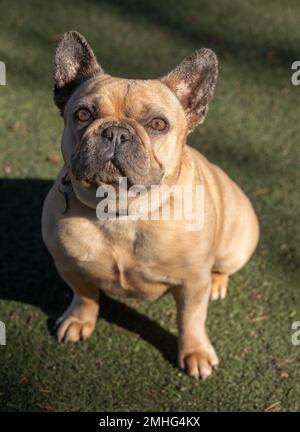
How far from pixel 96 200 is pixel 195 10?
365 cm

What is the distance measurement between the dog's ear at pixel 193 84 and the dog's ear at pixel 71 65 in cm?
34

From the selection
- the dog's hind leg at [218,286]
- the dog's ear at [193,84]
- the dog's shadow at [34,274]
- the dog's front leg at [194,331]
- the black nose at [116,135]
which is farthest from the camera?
the dog's hind leg at [218,286]

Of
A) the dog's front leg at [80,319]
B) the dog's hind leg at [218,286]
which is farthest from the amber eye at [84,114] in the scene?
the dog's hind leg at [218,286]

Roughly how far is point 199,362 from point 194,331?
6.5 inches

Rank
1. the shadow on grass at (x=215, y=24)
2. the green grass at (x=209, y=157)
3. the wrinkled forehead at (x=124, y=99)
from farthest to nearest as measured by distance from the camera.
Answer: the shadow on grass at (x=215, y=24) → the green grass at (x=209, y=157) → the wrinkled forehead at (x=124, y=99)

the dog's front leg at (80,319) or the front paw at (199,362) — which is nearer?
the front paw at (199,362)

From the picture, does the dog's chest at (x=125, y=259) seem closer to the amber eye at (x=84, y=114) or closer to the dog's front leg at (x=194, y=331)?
the dog's front leg at (x=194, y=331)

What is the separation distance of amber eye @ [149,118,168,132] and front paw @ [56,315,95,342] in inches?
50.2

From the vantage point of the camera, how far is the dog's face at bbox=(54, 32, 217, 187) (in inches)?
97.3

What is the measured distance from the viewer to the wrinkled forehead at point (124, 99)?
255 centimetres

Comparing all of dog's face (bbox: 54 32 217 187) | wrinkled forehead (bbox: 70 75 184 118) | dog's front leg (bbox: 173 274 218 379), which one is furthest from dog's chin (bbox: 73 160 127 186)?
dog's front leg (bbox: 173 274 218 379)

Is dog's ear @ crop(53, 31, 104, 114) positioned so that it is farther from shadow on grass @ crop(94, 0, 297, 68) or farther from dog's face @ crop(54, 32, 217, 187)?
shadow on grass @ crop(94, 0, 297, 68)

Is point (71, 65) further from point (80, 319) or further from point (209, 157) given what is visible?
point (209, 157)
